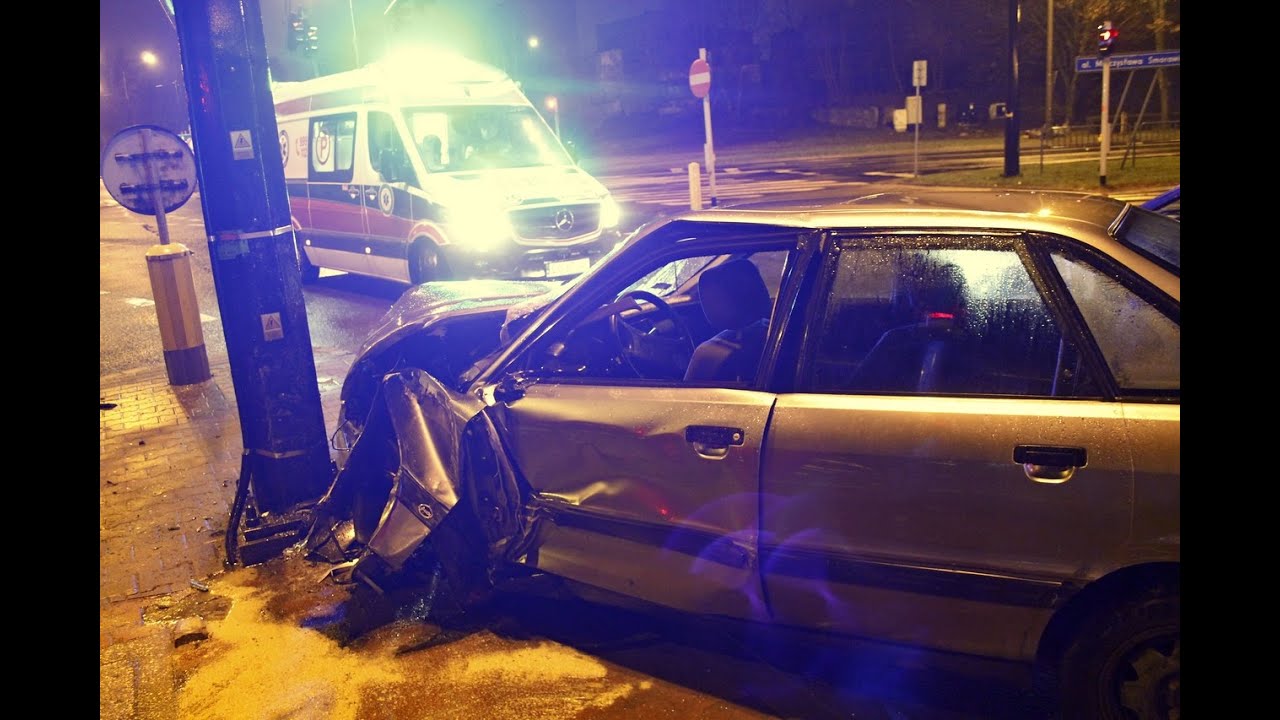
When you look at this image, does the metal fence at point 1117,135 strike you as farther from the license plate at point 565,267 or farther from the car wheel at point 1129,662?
the car wheel at point 1129,662

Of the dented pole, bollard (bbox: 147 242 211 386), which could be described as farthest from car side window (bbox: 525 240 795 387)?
bollard (bbox: 147 242 211 386)

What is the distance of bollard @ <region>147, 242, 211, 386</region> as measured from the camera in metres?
8.44

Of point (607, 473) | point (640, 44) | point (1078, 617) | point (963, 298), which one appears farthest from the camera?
point (640, 44)

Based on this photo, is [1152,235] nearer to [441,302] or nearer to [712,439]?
[712,439]

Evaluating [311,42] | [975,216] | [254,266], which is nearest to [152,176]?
[254,266]

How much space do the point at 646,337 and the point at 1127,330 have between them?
1.91 meters

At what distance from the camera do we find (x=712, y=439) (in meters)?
3.25

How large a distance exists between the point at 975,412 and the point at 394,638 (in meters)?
2.47

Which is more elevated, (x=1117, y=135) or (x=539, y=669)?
(x=1117, y=135)

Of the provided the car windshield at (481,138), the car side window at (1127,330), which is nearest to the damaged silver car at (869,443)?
the car side window at (1127,330)

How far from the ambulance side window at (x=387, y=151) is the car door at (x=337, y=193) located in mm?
343
